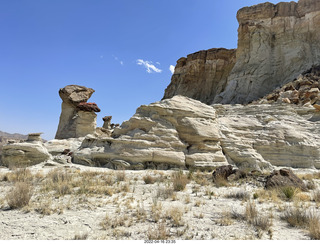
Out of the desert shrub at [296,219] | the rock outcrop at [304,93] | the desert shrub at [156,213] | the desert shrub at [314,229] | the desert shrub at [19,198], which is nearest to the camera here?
the desert shrub at [314,229]

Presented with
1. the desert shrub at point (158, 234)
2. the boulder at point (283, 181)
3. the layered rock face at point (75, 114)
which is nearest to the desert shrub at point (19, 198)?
the desert shrub at point (158, 234)

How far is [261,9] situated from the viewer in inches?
1219

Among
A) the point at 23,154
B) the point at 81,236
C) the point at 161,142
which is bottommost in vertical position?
the point at 81,236

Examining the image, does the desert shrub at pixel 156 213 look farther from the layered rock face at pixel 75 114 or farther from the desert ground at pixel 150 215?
the layered rock face at pixel 75 114

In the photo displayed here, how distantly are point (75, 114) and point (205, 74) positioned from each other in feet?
103

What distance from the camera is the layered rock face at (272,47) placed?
2616 cm

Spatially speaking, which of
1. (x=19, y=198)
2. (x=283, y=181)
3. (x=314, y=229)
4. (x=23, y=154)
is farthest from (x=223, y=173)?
(x=23, y=154)

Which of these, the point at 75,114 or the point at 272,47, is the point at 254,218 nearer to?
the point at 75,114

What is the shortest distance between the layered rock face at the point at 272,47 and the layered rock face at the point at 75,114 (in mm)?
18111

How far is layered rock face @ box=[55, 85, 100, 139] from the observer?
17016 mm

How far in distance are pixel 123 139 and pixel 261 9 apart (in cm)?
3195

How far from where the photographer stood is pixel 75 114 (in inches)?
699

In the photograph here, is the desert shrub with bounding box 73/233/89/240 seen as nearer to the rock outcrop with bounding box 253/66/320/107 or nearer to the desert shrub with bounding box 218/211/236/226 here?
the desert shrub with bounding box 218/211/236/226

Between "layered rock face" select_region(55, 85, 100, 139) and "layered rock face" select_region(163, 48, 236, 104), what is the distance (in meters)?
26.1
